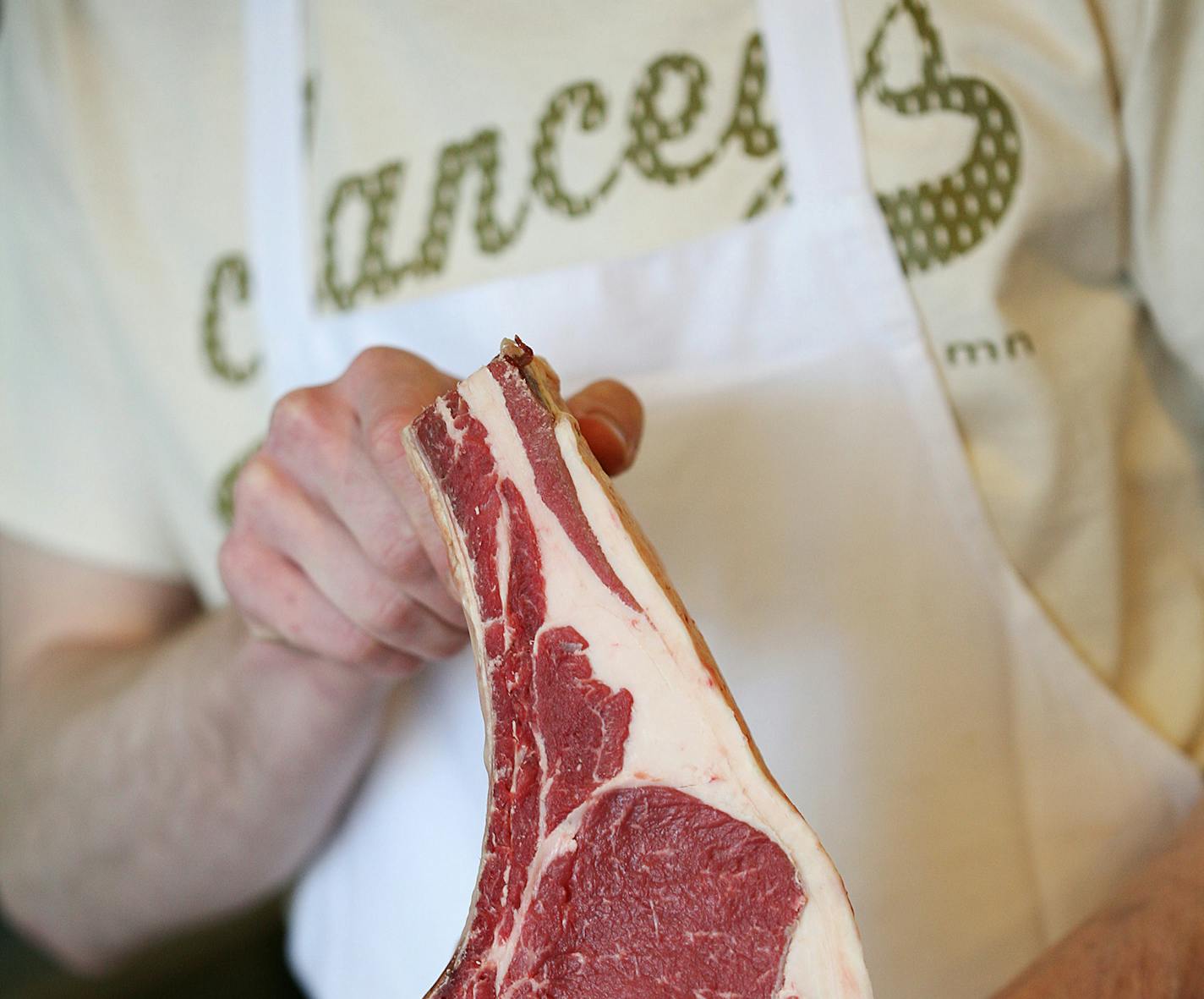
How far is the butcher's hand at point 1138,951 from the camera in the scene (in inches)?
23.0

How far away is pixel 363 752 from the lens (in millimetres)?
877

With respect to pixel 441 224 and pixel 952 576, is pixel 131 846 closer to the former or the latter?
pixel 441 224

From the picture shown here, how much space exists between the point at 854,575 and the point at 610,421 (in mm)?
277

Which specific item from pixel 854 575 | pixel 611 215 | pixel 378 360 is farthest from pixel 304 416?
pixel 854 575

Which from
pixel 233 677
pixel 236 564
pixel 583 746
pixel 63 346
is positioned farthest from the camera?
pixel 63 346

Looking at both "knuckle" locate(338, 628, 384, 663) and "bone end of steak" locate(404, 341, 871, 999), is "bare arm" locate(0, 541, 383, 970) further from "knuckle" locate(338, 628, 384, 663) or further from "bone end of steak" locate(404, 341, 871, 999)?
"bone end of steak" locate(404, 341, 871, 999)

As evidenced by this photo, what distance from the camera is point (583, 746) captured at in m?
0.49

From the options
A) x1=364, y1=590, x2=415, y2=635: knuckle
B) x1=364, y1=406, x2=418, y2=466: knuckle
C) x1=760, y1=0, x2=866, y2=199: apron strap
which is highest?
x1=760, y1=0, x2=866, y2=199: apron strap

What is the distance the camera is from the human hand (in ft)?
1.91

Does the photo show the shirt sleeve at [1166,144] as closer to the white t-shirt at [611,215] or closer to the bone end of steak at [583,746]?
the white t-shirt at [611,215]

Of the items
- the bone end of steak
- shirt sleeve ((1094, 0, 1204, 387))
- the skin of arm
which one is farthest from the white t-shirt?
the bone end of steak

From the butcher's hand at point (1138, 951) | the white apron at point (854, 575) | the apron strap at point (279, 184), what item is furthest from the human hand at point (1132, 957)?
the apron strap at point (279, 184)

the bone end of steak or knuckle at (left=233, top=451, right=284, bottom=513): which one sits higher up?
knuckle at (left=233, top=451, right=284, bottom=513)

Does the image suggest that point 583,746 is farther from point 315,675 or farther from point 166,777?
point 166,777
